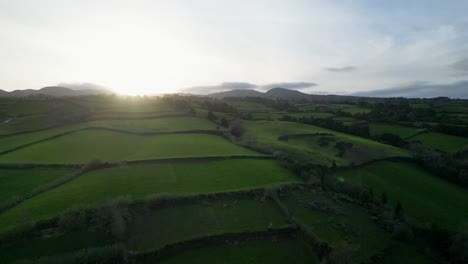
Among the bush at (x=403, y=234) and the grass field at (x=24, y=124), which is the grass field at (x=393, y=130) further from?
the grass field at (x=24, y=124)

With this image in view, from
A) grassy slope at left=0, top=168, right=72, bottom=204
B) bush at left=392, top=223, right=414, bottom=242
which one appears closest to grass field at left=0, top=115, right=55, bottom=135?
grassy slope at left=0, top=168, right=72, bottom=204

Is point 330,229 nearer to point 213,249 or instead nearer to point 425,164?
point 213,249

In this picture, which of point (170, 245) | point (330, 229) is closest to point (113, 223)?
point (170, 245)

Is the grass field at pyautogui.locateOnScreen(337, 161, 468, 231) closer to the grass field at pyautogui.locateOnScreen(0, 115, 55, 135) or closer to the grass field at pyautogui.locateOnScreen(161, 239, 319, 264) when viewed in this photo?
the grass field at pyautogui.locateOnScreen(161, 239, 319, 264)

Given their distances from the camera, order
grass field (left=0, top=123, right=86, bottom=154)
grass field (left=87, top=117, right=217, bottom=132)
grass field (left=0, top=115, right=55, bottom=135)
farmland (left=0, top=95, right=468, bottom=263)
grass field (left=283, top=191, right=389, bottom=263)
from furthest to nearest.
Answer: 1. grass field (left=87, top=117, right=217, bottom=132)
2. grass field (left=0, top=115, right=55, bottom=135)
3. grass field (left=0, top=123, right=86, bottom=154)
4. grass field (left=283, top=191, right=389, bottom=263)
5. farmland (left=0, top=95, right=468, bottom=263)

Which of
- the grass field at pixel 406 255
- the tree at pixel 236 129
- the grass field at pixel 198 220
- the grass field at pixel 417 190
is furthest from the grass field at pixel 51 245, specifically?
the tree at pixel 236 129

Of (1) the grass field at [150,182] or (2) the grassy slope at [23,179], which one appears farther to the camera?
(2) the grassy slope at [23,179]

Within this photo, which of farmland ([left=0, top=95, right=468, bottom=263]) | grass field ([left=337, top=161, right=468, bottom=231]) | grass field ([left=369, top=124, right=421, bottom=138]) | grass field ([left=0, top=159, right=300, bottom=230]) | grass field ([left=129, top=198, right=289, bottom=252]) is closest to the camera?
farmland ([left=0, top=95, right=468, bottom=263])
